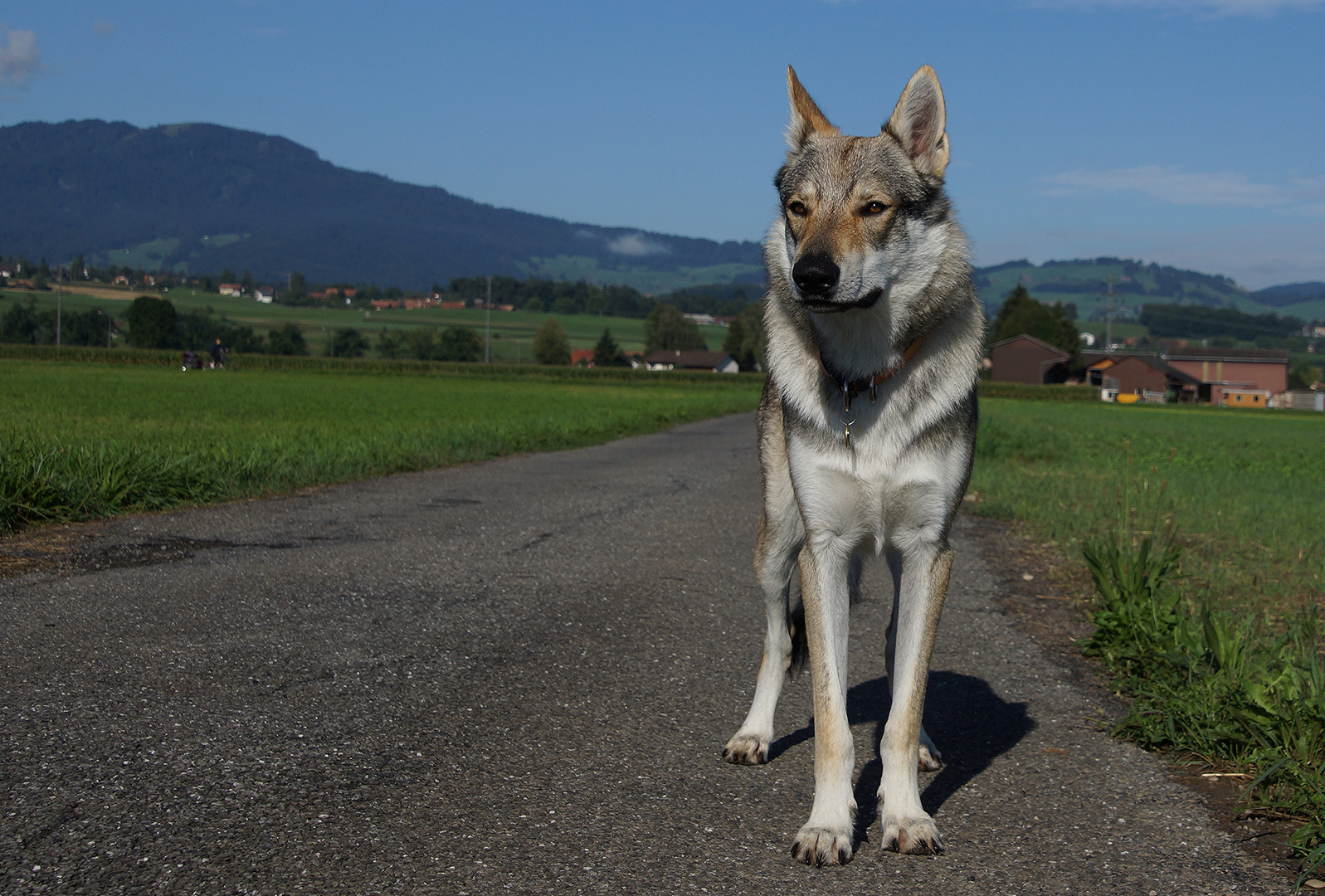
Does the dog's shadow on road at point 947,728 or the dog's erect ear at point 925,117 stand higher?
the dog's erect ear at point 925,117

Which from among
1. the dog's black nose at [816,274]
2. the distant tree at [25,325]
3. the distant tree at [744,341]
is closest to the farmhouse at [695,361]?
the distant tree at [744,341]

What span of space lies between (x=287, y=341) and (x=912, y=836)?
115 m

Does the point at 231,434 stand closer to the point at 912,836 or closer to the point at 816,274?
the point at 816,274

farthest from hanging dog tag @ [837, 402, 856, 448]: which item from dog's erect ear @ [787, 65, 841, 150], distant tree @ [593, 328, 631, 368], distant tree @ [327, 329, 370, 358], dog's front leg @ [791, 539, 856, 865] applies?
distant tree @ [593, 328, 631, 368]

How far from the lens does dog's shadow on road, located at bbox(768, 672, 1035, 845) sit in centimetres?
372

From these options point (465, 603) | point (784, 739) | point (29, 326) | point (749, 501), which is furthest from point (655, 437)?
point (29, 326)

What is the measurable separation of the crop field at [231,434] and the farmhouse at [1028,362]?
74550mm

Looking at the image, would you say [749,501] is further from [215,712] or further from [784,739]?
[215,712]

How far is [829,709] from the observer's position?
3336mm

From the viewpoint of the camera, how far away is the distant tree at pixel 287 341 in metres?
109

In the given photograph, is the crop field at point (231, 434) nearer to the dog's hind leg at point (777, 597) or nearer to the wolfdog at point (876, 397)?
the dog's hind leg at point (777, 597)

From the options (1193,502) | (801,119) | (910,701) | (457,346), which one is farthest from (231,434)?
(457,346)

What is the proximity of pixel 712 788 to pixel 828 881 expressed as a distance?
712 millimetres

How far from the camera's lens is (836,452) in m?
3.55
